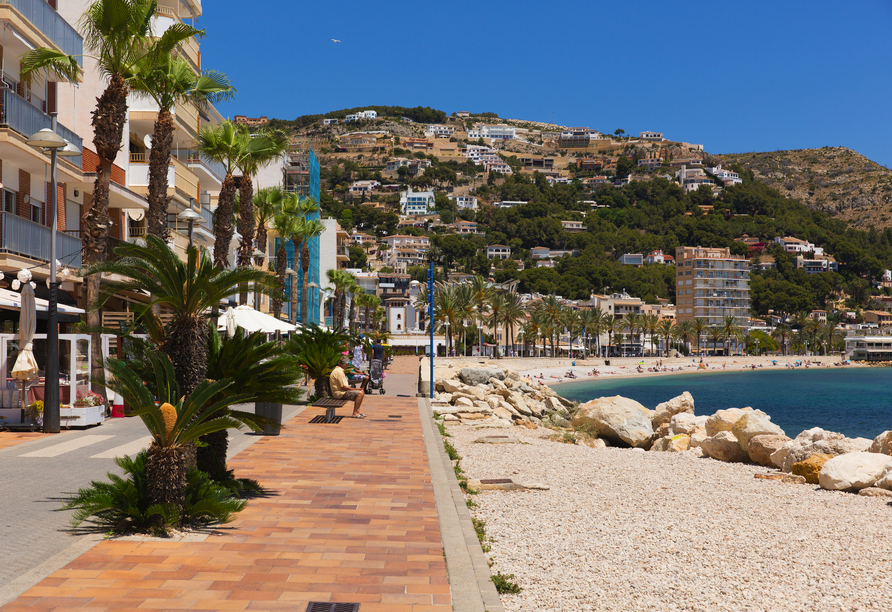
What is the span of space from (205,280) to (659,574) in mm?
5322

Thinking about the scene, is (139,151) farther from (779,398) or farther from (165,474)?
(779,398)

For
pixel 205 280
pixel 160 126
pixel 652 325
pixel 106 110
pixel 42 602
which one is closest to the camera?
pixel 42 602

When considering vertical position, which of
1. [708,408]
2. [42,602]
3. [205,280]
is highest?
[205,280]

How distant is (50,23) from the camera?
802 inches

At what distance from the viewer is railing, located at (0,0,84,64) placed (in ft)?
62.0

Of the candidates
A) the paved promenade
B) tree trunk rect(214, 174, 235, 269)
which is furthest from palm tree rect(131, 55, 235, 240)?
the paved promenade

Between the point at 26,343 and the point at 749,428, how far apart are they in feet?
51.6

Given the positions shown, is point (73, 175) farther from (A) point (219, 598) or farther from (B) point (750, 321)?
(B) point (750, 321)

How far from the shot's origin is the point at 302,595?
555cm

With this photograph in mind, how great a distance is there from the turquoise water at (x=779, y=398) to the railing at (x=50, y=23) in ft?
106

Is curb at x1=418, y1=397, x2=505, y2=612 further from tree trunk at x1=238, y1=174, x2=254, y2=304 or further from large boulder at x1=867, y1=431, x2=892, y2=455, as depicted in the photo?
tree trunk at x1=238, y1=174, x2=254, y2=304

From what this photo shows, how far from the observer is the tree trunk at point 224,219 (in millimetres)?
22969

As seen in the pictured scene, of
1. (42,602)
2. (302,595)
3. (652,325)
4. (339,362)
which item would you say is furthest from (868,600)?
(652,325)

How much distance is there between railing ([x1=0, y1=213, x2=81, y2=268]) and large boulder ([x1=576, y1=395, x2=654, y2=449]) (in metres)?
15.5
